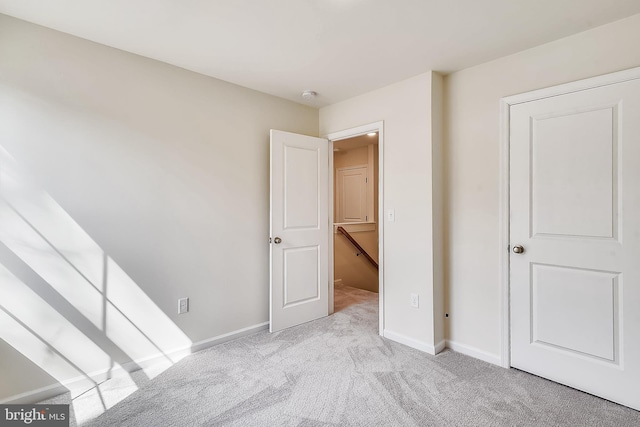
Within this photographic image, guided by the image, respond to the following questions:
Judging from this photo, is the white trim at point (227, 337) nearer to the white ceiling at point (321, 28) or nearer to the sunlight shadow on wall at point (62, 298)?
the sunlight shadow on wall at point (62, 298)

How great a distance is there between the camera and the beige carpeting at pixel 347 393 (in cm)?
181

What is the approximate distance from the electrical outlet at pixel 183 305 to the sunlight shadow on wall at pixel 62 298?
0.76ft

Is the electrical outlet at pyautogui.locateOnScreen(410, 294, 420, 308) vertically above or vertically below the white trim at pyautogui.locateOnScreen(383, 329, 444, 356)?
above

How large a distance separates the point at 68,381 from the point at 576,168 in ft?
12.2

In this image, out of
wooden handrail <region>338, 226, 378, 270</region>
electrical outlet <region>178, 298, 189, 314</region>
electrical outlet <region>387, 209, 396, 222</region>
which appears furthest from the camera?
wooden handrail <region>338, 226, 378, 270</region>

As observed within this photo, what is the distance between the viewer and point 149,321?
2.44 meters

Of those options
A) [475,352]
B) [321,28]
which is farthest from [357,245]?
[321,28]

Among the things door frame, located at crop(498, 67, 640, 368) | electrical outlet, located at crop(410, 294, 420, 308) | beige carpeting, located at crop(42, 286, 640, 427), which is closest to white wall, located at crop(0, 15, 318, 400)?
beige carpeting, located at crop(42, 286, 640, 427)

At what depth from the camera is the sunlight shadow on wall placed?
1.92m

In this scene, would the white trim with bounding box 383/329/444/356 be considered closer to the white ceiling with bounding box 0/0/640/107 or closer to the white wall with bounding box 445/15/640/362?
the white wall with bounding box 445/15/640/362

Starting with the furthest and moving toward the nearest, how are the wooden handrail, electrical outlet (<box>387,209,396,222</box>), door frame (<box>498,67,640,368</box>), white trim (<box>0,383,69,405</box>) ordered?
the wooden handrail → electrical outlet (<box>387,209,396,222</box>) → door frame (<box>498,67,640,368</box>) → white trim (<box>0,383,69,405</box>)

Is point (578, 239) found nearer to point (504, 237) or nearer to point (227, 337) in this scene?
point (504, 237)
